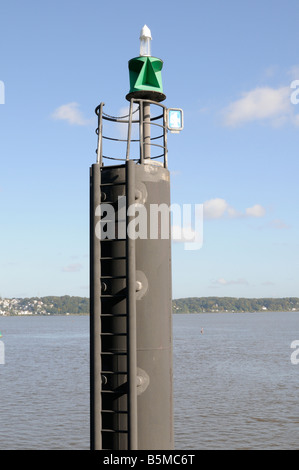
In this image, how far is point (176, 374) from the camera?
50000 millimetres

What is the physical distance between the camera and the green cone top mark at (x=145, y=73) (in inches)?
346

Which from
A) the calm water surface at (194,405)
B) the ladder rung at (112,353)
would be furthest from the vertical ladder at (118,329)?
the calm water surface at (194,405)

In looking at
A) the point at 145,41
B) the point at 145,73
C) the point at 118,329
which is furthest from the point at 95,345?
the point at 145,41

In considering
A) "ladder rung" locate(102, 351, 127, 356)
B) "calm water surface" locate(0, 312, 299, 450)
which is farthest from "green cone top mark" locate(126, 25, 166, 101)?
"calm water surface" locate(0, 312, 299, 450)

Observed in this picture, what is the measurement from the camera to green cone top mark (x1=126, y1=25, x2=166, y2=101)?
8.78m

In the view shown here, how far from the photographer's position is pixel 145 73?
8.83 m

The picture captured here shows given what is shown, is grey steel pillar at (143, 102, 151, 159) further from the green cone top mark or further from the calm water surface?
the calm water surface

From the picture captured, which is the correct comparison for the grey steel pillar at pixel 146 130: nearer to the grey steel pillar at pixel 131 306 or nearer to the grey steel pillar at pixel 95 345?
the grey steel pillar at pixel 131 306

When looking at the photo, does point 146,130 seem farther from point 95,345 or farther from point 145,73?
point 95,345

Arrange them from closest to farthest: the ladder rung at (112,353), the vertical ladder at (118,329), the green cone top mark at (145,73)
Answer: the vertical ladder at (118,329)
the ladder rung at (112,353)
the green cone top mark at (145,73)

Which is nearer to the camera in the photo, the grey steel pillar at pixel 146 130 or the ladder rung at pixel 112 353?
the ladder rung at pixel 112 353

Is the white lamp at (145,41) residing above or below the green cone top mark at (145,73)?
above
